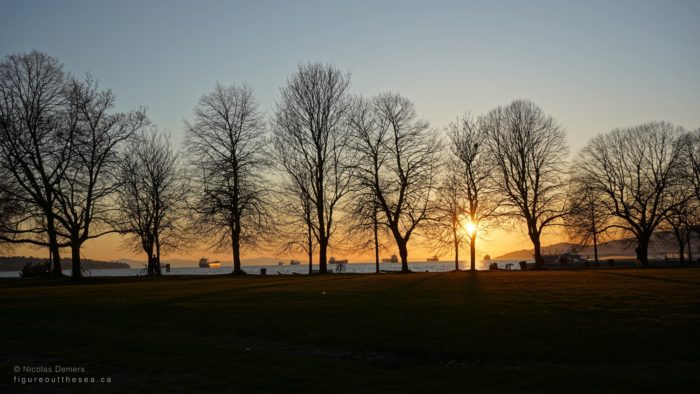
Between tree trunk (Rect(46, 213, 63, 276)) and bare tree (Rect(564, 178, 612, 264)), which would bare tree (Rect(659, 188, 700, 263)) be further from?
tree trunk (Rect(46, 213, 63, 276))

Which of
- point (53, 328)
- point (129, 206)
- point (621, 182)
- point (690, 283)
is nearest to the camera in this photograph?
point (53, 328)

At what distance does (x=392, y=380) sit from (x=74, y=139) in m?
48.5

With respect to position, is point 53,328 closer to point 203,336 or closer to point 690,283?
point 203,336

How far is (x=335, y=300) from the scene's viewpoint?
26391mm

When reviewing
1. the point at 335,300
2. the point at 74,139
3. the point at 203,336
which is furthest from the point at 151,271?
the point at 203,336

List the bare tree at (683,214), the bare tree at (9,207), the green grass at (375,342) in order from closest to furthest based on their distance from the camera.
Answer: the green grass at (375,342) < the bare tree at (9,207) < the bare tree at (683,214)

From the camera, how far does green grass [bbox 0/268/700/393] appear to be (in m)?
12.5

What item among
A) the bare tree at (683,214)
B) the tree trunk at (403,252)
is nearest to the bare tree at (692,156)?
the bare tree at (683,214)

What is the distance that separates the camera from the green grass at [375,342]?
41.1 feet

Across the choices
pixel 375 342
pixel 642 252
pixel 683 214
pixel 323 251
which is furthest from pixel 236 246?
pixel 683 214

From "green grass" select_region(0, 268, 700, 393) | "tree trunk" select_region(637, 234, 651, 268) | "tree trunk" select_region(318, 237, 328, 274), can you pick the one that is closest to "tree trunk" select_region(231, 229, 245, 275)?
"tree trunk" select_region(318, 237, 328, 274)

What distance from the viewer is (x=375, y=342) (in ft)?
56.5

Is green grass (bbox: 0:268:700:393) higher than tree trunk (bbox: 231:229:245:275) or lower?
lower

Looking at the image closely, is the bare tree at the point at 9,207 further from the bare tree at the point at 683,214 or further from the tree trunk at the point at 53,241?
the bare tree at the point at 683,214
